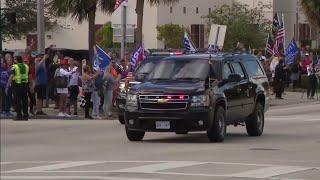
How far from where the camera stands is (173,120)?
17375 millimetres

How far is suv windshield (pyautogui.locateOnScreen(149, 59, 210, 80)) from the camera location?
713 inches

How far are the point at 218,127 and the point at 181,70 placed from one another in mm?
1586

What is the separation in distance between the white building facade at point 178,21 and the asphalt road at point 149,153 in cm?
5675

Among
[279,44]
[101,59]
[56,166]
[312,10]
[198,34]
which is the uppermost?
[312,10]

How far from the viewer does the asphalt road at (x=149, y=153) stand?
1241cm

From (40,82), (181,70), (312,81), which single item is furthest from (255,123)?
(312,81)

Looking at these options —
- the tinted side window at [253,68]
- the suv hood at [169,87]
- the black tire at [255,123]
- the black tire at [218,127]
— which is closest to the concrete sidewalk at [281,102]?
the tinted side window at [253,68]

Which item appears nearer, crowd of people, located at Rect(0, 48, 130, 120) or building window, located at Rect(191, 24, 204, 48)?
crowd of people, located at Rect(0, 48, 130, 120)

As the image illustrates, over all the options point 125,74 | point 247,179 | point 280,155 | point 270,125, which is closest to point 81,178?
point 247,179

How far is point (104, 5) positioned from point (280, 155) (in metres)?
20.9

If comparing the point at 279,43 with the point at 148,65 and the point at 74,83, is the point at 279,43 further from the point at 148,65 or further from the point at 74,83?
the point at 148,65

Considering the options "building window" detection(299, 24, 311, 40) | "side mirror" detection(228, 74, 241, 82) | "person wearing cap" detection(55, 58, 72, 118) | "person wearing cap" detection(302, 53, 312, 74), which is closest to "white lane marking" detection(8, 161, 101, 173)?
"side mirror" detection(228, 74, 241, 82)

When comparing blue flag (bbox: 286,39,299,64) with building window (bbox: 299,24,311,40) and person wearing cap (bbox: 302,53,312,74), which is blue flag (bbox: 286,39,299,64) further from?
building window (bbox: 299,24,311,40)

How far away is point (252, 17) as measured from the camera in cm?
6662
